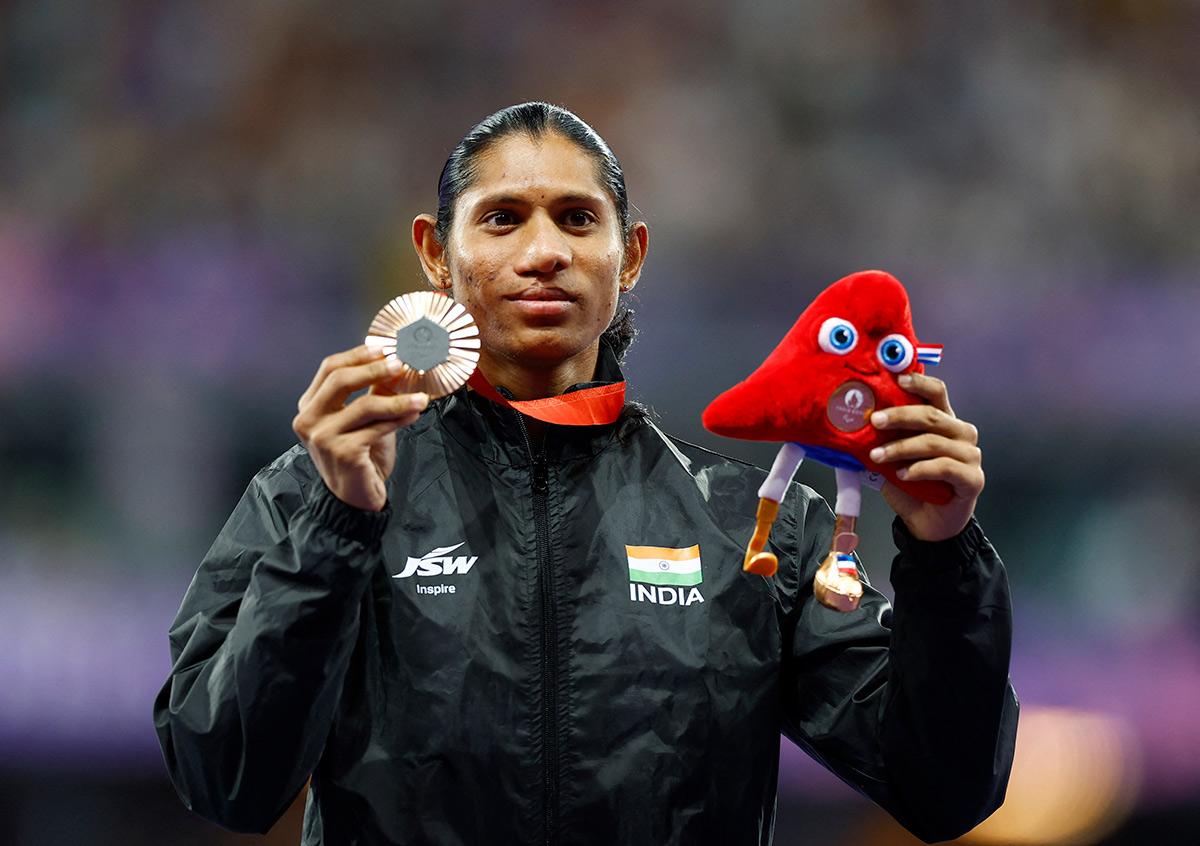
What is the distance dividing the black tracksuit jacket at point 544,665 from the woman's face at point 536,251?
12 centimetres

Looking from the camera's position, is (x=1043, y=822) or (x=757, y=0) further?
(x=757, y=0)

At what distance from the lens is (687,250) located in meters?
4.72

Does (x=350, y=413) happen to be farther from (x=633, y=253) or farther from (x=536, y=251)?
(x=633, y=253)

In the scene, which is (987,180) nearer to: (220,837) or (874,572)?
(874,572)

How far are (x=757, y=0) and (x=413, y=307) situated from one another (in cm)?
430

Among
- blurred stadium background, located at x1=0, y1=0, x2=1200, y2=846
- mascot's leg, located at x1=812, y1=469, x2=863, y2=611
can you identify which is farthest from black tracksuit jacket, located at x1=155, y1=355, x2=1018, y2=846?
blurred stadium background, located at x1=0, y1=0, x2=1200, y2=846

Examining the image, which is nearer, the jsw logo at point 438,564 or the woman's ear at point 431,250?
the jsw logo at point 438,564

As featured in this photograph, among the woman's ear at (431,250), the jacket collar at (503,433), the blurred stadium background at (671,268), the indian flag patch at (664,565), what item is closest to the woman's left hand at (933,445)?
the indian flag patch at (664,565)

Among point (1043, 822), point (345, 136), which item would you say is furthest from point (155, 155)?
point (1043, 822)

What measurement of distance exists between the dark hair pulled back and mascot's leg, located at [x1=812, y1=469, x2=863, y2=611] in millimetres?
635

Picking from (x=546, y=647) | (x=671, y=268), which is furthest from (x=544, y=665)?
(x=671, y=268)

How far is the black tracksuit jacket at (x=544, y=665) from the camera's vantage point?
1.36m

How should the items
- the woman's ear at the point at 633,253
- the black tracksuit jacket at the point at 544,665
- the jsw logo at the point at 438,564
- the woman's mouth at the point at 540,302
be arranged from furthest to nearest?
the woman's ear at the point at 633,253 → the woman's mouth at the point at 540,302 → the jsw logo at the point at 438,564 → the black tracksuit jacket at the point at 544,665

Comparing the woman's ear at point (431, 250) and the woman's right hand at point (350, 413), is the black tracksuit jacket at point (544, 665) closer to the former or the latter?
the woman's right hand at point (350, 413)
